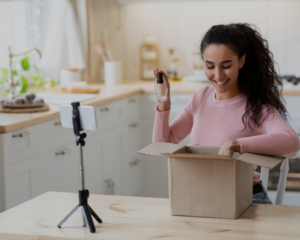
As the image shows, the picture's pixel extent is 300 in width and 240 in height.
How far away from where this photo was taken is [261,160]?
1.14 m

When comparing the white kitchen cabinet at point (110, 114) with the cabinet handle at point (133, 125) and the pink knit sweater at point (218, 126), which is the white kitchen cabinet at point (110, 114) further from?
the pink knit sweater at point (218, 126)

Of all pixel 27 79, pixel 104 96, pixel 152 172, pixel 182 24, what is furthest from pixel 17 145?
pixel 182 24

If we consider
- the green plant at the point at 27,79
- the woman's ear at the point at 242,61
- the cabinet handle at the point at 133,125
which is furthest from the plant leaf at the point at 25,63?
the woman's ear at the point at 242,61

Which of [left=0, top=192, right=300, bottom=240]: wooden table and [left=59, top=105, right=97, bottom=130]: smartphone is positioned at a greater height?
[left=59, top=105, right=97, bottom=130]: smartphone

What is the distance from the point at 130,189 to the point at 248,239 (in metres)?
2.37

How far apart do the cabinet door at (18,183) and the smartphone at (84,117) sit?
90 cm

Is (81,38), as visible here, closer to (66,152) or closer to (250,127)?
(66,152)

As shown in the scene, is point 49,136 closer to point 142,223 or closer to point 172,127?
point 172,127

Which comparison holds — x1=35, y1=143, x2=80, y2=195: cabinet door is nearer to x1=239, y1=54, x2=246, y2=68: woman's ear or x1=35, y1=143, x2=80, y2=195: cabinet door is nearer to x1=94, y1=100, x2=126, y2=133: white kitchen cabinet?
x1=94, y1=100, x2=126, y2=133: white kitchen cabinet

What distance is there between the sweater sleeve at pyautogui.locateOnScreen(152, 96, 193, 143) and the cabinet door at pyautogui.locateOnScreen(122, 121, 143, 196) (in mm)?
1472

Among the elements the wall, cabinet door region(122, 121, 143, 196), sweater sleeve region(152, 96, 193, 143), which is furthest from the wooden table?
the wall

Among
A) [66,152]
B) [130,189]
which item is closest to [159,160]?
[130,189]

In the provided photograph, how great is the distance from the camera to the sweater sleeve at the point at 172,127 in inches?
64.8

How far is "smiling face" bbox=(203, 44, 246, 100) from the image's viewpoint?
1457 mm
